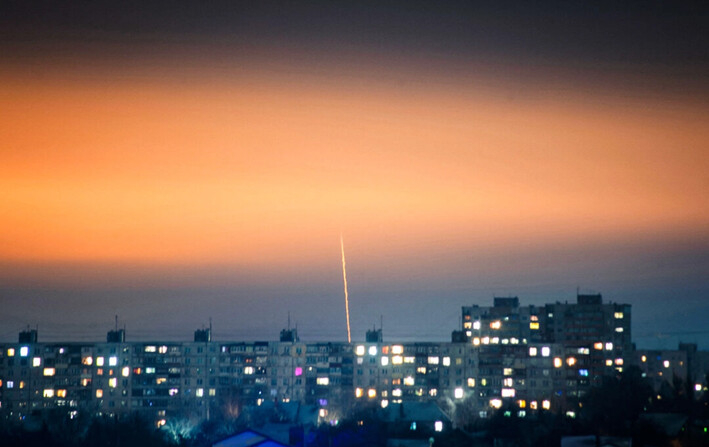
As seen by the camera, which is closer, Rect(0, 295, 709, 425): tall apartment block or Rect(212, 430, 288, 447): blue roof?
Rect(212, 430, 288, 447): blue roof

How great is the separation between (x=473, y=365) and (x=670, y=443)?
3010 inches

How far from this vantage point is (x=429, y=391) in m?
143

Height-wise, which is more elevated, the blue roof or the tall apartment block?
the tall apartment block

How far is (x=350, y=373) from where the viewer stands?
14138 centimetres

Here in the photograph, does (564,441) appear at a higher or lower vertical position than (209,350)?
lower

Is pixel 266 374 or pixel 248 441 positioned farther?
pixel 266 374

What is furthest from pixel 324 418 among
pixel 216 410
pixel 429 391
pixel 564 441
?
pixel 564 441

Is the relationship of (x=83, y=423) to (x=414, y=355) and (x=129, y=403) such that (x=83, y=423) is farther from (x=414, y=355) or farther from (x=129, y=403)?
(x=414, y=355)

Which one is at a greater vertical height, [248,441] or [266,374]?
[266,374]

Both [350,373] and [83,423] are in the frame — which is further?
[350,373]

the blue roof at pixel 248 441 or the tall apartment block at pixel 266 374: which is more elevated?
Answer: the tall apartment block at pixel 266 374

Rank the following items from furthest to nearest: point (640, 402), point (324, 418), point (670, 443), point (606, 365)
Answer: point (606, 365) < point (324, 418) < point (640, 402) < point (670, 443)

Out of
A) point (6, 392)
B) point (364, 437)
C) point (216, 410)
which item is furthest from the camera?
point (6, 392)

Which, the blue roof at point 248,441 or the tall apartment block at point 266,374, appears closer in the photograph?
the blue roof at point 248,441
